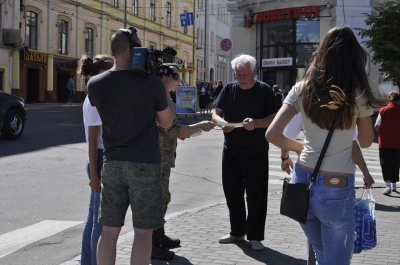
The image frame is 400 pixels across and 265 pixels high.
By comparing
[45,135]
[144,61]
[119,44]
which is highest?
[119,44]

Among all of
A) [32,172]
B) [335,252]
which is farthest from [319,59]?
[32,172]

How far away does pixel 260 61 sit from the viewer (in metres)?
35.6

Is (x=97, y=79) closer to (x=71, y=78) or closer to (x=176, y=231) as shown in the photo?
(x=176, y=231)

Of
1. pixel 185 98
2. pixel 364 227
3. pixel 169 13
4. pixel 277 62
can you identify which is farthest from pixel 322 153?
pixel 169 13

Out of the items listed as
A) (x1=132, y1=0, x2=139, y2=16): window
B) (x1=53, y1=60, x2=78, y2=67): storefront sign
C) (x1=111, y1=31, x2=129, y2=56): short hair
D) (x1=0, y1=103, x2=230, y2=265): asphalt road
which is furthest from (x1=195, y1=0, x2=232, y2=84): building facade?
(x1=111, y1=31, x2=129, y2=56): short hair

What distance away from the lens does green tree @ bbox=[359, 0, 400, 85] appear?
2330 centimetres

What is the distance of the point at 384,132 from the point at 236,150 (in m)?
4.86

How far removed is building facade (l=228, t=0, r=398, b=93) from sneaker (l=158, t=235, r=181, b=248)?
2586 cm

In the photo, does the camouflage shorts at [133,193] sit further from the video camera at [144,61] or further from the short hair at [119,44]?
the short hair at [119,44]

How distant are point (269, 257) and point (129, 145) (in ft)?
8.14

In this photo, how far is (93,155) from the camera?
15.4 feet

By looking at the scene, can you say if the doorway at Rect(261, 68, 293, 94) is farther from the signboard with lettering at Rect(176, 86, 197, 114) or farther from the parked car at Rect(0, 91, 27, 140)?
the parked car at Rect(0, 91, 27, 140)

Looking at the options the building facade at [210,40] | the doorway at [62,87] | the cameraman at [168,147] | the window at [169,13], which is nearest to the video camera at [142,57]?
the cameraman at [168,147]

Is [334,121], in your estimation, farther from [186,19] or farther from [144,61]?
[186,19]
